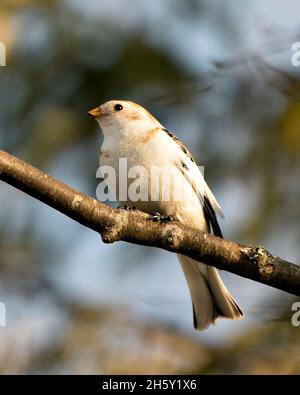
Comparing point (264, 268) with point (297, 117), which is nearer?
point (264, 268)

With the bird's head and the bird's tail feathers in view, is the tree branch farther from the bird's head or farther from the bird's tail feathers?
the bird's head

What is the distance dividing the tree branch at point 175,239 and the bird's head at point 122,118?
1533mm

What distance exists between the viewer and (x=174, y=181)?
5043 millimetres

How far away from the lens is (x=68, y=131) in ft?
25.2

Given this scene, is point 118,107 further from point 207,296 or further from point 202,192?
point 207,296

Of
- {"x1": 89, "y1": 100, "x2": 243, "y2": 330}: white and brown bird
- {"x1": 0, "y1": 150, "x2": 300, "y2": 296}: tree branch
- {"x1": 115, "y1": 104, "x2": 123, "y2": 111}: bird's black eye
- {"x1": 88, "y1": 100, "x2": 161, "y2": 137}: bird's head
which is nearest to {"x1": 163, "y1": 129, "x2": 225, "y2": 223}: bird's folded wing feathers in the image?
{"x1": 89, "y1": 100, "x2": 243, "y2": 330}: white and brown bird

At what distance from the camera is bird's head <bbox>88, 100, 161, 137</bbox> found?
5375 millimetres

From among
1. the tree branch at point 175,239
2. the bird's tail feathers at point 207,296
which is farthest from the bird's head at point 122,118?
the tree branch at point 175,239

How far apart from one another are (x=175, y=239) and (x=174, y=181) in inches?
48.0

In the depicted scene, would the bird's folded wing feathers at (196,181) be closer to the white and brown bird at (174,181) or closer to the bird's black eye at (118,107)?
the white and brown bird at (174,181)

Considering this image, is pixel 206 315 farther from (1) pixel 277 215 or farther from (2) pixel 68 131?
(2) pixel 68 131

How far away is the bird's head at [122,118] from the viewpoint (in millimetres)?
5375

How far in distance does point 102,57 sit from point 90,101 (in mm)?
481

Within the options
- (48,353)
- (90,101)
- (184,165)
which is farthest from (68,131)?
(184,165)
